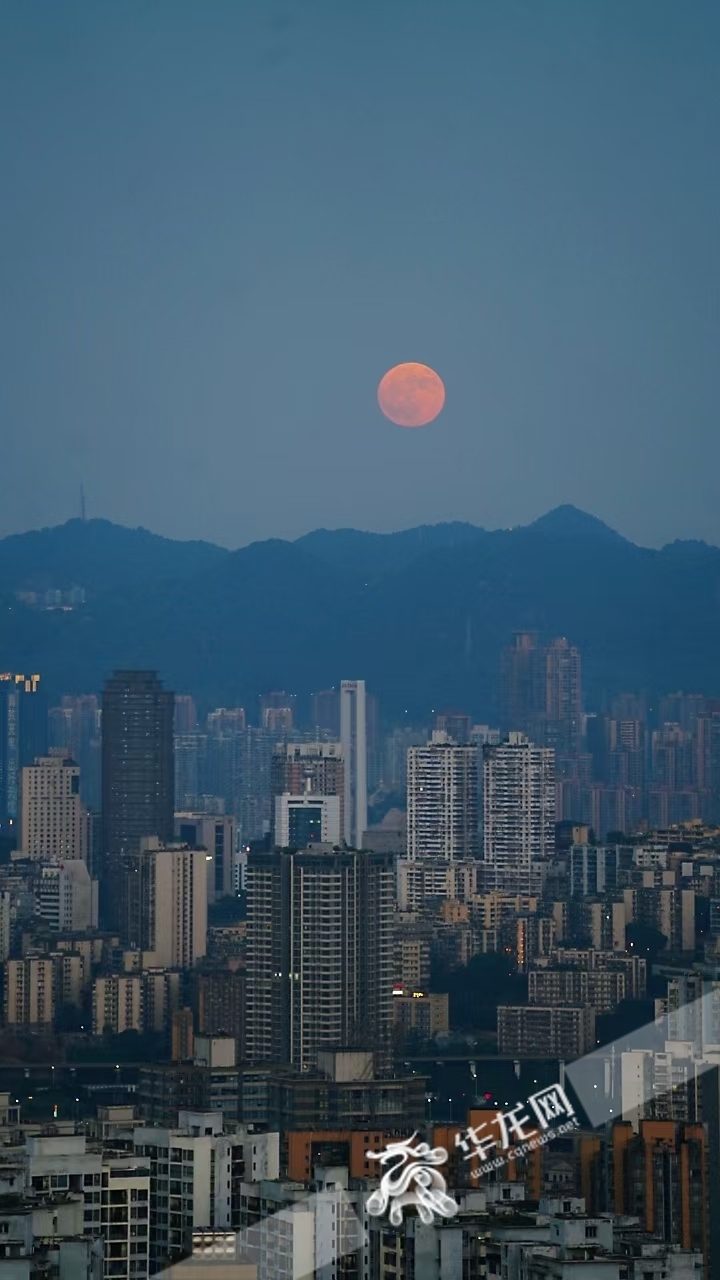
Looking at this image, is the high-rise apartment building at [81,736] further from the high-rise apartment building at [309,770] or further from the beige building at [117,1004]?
the beige building at [117,1004]

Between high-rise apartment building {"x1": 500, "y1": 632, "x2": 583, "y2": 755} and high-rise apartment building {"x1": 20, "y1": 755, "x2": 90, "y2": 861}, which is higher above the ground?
high-rise apartment building {"x1": 500, "y1": 632, "x2": 583, "y2": 755}

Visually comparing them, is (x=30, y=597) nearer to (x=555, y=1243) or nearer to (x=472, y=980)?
(x=472, y=980)

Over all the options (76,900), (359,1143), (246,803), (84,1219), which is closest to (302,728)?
(246,803)

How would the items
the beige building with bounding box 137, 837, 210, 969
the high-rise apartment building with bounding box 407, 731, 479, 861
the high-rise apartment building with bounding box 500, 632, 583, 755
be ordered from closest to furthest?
1. the beige building with bounding box 137, 837, 210, 969
2. the high-rise apartment building with bounding box 407, 731, 479, 861
3. the high-rise apartment building with bounding box 500, 632, 583, 755

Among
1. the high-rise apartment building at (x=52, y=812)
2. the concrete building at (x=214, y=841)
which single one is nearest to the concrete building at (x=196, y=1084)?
the concrete building at (x=214, y=841)

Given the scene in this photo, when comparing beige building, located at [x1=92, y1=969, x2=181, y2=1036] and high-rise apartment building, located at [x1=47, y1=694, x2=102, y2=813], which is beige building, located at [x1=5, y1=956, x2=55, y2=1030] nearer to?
beige building, located at [x1=92, y1=969, x2=181, y2=1036]

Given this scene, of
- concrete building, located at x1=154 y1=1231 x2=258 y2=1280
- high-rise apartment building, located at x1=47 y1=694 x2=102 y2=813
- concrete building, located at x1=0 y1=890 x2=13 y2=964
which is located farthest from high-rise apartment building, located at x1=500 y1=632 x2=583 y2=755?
concrete building, located at x1=154 y1=1231 x2=258 y2=1280

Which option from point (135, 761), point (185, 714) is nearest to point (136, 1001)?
point (135, 761)
